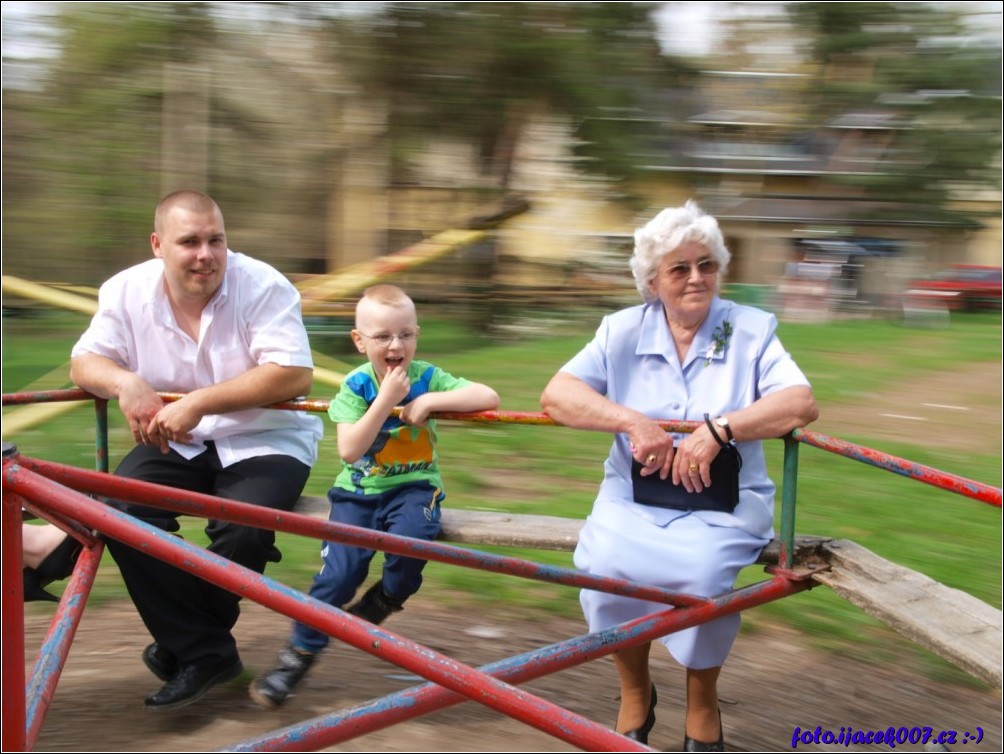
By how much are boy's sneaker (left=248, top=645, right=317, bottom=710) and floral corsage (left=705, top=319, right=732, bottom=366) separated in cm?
144

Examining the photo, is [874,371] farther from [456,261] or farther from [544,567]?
[544,567]

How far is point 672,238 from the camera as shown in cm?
318

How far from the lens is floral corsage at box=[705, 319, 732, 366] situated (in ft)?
10.5

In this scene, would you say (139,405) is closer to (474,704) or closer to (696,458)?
(474,704)

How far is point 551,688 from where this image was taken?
3.58m

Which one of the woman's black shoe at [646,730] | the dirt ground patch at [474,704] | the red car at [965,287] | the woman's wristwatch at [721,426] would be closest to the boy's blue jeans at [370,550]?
the dirt ground patch at [474,704]

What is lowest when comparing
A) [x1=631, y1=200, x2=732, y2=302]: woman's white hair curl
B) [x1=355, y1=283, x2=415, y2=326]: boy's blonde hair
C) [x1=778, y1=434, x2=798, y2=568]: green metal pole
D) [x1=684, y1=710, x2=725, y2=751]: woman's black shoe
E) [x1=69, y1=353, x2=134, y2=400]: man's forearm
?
[x1=684, y1=710, x2=725, y2=751]: woman's black shoe

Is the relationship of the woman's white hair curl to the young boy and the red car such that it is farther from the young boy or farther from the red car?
the red car

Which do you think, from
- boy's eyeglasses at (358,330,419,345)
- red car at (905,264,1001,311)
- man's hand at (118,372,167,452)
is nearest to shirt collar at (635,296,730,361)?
boy's eyeglasses at (358,330,419,345)

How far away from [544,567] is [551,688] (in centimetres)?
102

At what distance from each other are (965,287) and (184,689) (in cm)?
1508

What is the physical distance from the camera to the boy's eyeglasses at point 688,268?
3207 mm

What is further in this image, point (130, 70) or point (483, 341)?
point (483, 341)

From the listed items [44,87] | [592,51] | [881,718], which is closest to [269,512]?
[881,718]
